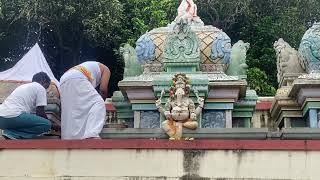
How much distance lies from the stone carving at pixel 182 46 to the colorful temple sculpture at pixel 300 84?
5.31 ft

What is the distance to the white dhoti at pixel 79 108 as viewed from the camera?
693cm

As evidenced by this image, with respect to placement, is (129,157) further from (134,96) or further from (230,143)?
(134,96)

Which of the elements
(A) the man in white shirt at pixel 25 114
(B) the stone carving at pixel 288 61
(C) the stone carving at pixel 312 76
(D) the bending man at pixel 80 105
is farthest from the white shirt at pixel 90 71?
(B) the stone carving at pixel 288 61

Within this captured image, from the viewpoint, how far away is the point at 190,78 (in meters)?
8.94

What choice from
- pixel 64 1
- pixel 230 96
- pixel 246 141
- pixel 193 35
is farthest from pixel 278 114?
pixel 64 1

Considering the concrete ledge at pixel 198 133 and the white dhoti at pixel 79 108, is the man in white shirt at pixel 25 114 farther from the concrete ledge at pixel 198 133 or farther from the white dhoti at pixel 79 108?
the concrete ledge at pixel 198 133

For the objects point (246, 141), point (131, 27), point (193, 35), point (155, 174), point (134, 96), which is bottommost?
point (155, 174)

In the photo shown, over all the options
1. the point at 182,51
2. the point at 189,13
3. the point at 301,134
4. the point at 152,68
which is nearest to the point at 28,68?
the point at 189,13

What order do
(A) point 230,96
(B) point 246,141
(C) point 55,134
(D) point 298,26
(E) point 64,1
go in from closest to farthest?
(B) point 246,141, (C) point 55,134, (A) point 230,96, (E) point 64,1, (D) point 298,26

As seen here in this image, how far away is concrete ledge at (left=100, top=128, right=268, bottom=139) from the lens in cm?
651

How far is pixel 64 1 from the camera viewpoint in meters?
21.9

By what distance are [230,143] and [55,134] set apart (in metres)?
2.78

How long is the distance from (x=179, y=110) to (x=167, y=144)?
5.05ft

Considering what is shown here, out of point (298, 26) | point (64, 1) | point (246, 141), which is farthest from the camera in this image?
point (298, 26)
